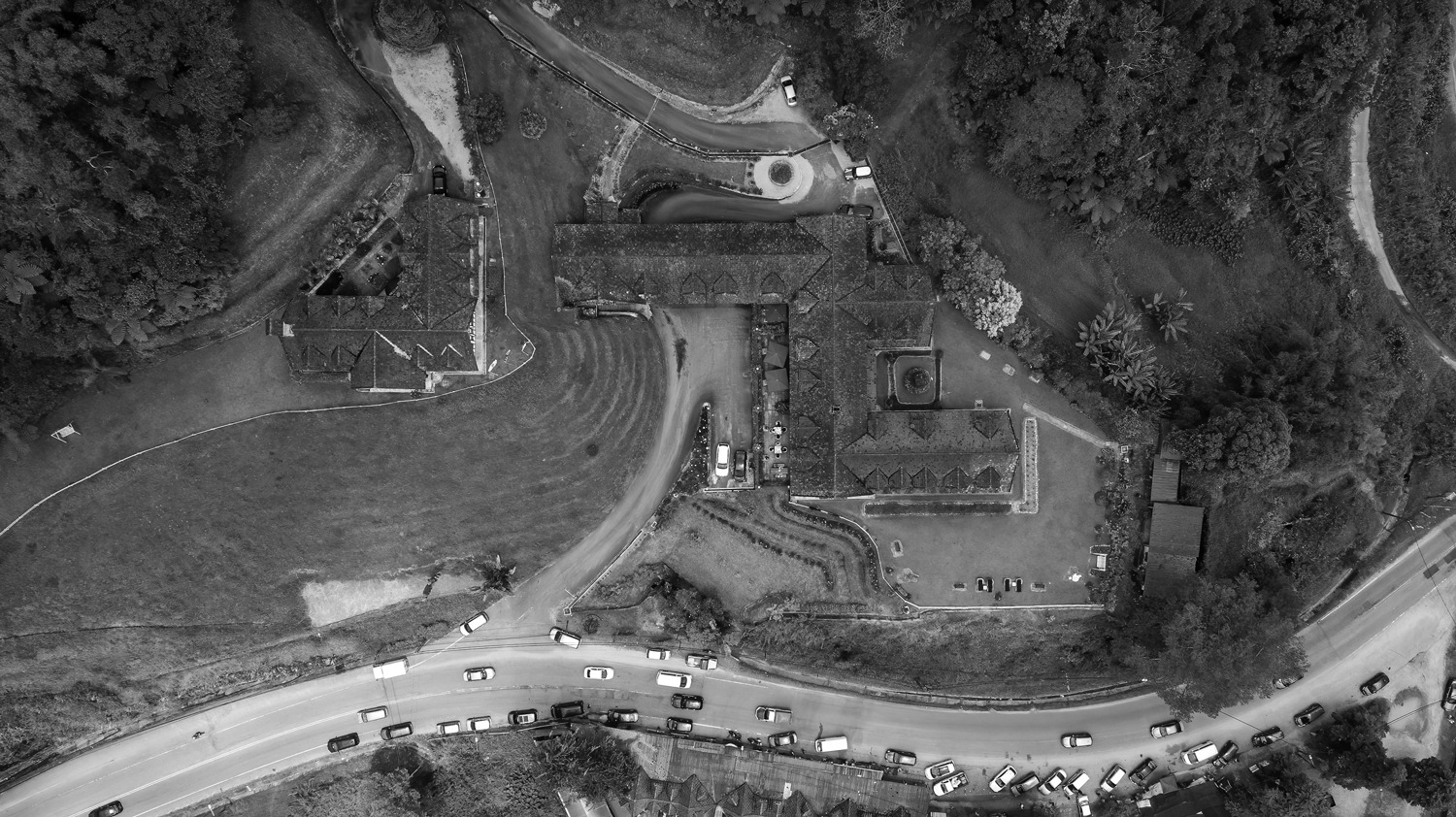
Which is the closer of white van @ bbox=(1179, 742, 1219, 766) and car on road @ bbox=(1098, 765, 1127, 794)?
white van @ bbox=(1179, 742, 1219, 766)

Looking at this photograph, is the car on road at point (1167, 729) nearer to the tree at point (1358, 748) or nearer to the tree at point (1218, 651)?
the tree at point (1218, 651)

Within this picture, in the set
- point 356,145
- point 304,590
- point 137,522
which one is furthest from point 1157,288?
point 137,522

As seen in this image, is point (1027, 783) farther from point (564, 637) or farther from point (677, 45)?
point (677, 45)

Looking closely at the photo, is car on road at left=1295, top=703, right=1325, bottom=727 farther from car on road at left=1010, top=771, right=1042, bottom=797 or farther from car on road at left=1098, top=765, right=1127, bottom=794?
car on road at left=1010, top=771, right=1042, bottom=797

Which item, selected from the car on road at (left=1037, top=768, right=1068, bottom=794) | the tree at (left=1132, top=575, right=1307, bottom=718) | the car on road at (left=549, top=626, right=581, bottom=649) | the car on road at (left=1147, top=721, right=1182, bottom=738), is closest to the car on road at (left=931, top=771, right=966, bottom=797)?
the car on road at (left=1037, top=768, right=1068, bottom=794)

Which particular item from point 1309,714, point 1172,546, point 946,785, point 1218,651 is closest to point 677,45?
point 1172,546

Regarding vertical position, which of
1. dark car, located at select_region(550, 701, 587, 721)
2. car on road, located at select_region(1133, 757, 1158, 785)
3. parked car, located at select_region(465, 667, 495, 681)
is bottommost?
car on road, located at select_region(1133, 757, 1158, 785)
